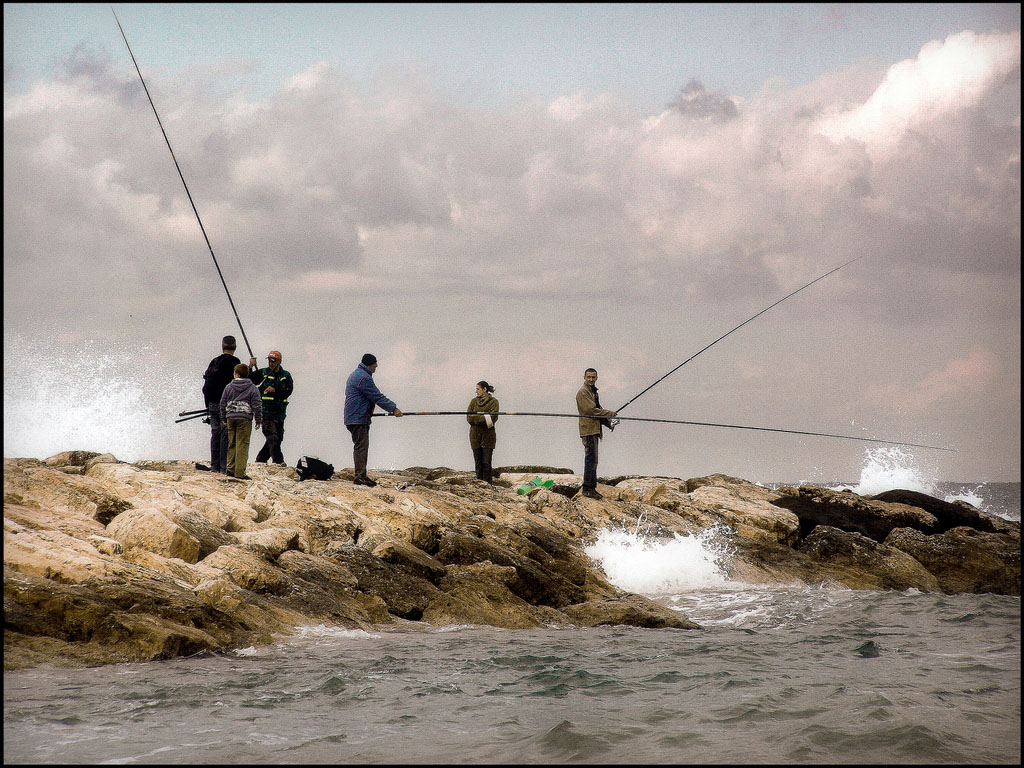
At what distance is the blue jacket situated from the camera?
40.5ft

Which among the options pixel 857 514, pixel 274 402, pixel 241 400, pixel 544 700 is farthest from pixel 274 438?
pixel 857 514

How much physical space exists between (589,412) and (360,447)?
364 centimetres

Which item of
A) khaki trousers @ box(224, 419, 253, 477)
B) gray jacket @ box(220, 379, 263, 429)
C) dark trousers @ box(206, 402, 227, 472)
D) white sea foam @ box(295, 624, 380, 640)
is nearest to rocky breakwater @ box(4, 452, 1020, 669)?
white sea foam @ box(295, 624, 380, 640)

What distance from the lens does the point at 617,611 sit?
9594 mm

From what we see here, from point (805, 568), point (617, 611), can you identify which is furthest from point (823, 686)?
point (805, 568)

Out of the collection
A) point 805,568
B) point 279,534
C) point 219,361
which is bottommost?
point 805,568

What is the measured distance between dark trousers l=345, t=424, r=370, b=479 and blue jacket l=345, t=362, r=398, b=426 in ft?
0.33

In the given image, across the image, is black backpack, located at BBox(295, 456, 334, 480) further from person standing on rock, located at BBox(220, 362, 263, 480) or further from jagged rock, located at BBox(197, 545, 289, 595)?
jagged rock, located at BBox(197, 545, 289, 595)

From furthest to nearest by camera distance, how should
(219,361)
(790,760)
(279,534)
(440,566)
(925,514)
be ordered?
(925,514)
(219,361)
(440,566)
(279,534)
(790,760)

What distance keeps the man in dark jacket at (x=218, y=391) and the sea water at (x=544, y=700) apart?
16.5 feet

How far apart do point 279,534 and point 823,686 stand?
224 inches

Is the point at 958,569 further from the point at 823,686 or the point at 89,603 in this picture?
the point at 89,603

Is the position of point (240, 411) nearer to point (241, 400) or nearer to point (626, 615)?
point (241, 400)

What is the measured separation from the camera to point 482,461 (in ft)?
50.4
